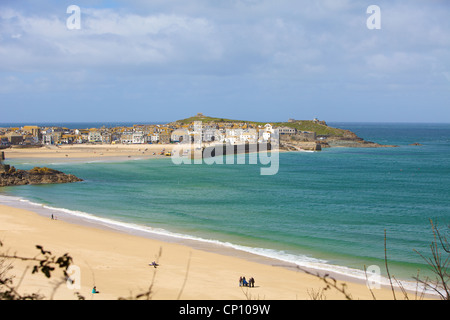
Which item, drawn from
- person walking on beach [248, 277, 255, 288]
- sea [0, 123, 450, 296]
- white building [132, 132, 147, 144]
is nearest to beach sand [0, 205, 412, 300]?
person walking on beach [248, 277, 255, 288]

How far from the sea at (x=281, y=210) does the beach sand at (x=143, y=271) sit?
144cm

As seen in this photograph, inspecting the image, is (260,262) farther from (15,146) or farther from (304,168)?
(15,146)

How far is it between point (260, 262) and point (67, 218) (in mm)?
13606

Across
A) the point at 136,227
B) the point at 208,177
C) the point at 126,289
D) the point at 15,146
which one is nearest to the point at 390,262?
the point at 126,289

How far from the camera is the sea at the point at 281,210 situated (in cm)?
1933

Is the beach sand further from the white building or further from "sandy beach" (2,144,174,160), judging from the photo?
the white building

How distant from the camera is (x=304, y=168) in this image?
193ft

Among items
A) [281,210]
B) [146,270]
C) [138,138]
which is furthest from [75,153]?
[146,270]

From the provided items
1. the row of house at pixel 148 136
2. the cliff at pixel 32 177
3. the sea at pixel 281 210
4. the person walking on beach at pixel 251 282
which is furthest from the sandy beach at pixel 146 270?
the row of house at pixel 148 136

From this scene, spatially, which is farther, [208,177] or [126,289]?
[208,177]

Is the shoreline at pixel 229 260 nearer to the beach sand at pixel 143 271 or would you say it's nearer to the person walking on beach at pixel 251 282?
the beach sand at pixel 143 271

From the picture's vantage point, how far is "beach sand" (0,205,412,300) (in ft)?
43.5

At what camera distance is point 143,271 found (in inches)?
632

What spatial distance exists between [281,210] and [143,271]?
1561 cm
